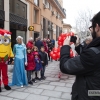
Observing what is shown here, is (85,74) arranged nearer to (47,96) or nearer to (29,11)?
(47,96)

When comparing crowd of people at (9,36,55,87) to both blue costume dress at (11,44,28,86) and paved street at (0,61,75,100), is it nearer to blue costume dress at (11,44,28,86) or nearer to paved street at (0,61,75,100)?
→ blue costume dress at (11,44,28,86)

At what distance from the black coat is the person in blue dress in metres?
3.71

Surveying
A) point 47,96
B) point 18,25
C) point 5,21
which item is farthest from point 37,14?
point 47,96

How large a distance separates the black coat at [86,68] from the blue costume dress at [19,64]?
12.2 feet

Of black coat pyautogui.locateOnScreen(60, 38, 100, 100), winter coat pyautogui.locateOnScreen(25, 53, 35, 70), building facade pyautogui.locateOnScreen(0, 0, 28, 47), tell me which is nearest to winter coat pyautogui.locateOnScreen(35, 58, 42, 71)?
winter coat pyautogui.locateOnScreen(25, 53, 35, 70)

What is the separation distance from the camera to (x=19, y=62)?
4.96 meters

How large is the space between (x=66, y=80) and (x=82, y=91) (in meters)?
4.72

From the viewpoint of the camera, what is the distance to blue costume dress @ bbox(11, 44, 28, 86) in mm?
4910

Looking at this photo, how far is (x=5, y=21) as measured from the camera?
33.3 feet

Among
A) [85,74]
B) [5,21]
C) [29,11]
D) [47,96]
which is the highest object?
[29,11]

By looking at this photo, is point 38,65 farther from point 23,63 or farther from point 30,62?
point 23,63

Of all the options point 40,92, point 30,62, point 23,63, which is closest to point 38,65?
point 30,62

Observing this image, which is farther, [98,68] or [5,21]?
[5,21]

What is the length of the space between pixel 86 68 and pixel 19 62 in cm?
399
